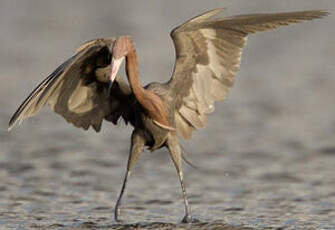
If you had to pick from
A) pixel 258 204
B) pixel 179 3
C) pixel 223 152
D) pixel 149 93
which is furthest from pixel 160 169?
pixel 179 3

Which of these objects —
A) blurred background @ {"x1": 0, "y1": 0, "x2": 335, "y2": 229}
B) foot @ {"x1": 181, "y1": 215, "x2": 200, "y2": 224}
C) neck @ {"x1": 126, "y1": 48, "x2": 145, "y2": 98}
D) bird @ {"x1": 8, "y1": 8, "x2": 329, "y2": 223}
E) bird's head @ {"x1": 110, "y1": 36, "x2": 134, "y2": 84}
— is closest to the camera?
bird's head @ {"x1": 110, "y1": 36, "x2": 134, "y2": 84}

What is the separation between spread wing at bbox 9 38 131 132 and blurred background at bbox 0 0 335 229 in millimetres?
1081

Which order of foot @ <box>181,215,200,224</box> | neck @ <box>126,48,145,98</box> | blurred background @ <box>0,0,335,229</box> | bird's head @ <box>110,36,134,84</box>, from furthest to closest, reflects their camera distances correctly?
blurred background @ <box>0,0,335,229</box>
foot @ <box>181,215,200,224</box>
neck @ <box>126,48,145,98</box>
bird's head @ <box>110,36,134,84</box>

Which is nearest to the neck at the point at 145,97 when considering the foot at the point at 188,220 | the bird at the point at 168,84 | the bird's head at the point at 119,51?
the bird at the point at 168,84

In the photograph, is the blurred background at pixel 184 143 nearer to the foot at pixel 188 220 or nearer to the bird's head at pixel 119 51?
the foot at pixel 188 220

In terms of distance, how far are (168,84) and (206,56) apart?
1.59 feet

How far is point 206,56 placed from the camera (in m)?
9.55

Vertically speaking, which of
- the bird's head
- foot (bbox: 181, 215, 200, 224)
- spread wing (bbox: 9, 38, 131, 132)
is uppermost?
the bird's head

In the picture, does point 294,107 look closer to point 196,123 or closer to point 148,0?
point 196,123

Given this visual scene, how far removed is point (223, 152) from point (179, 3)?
24.5 ft

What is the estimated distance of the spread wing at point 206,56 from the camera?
918 cm

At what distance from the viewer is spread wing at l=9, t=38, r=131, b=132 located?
905 cm

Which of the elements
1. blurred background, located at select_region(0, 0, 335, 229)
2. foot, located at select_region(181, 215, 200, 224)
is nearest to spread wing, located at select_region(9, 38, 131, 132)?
blurred background, located at select_region(0, 0, 335, 229)

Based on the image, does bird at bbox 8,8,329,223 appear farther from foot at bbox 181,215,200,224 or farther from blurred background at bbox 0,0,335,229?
blurred background at bbox 0,0,335,229
